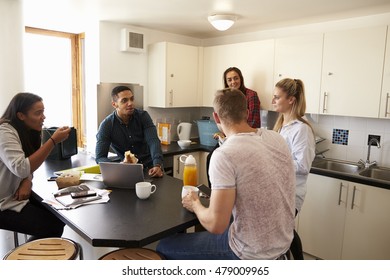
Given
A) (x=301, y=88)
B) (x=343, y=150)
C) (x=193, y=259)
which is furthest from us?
(x=343, y=150)

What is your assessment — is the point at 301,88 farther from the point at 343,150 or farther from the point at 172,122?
the point at 172,122

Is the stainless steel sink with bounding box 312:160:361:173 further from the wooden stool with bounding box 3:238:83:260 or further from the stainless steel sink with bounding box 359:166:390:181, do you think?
the wooden stool with bounding box 3:238:83:260

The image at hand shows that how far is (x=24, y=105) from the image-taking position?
2.00m

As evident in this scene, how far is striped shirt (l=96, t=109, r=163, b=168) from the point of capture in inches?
95.6

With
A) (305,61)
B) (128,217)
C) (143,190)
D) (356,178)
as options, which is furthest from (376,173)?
(128,217)

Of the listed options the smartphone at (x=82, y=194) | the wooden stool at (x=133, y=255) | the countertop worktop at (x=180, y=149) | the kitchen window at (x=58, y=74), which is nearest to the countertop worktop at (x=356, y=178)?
the countertop worktop at (x=180, y=149)

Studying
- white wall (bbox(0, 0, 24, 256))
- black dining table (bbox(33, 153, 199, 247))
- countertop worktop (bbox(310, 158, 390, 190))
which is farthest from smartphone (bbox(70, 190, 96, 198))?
countertop worktop (bbox(310, 158, 390, 190))

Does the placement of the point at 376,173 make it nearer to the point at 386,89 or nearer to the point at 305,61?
the point at 386,89

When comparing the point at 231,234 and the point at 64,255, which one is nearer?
the point at 231,234

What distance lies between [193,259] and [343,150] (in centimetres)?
217

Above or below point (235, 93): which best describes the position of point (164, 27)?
above

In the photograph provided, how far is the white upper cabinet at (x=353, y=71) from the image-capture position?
8.32 feet

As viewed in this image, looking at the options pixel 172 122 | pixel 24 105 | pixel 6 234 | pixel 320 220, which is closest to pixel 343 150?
pixel 320 220

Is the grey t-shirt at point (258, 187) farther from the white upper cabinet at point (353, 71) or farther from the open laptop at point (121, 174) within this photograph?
the white upper cabinet at point (353, 71)
